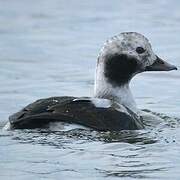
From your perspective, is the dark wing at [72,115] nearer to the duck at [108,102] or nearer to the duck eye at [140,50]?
the duck at [108,102]

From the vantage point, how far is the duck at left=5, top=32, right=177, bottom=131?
35.9 ft

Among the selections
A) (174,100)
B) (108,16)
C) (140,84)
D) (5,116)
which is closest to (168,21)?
(108,16)

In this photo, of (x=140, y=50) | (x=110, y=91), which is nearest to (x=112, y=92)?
(x=110, y=91)

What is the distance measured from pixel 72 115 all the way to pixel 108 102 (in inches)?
29.7

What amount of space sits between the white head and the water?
651 millimetres

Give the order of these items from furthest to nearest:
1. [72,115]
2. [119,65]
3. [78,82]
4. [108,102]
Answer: [78,82] < [119,65] < [108,102] < [72,115]

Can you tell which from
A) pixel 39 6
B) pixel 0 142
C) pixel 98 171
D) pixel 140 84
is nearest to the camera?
pixel 98 171

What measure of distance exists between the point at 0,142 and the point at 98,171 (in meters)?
1.41

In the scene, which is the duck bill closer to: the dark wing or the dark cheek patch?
the dark cheek patch

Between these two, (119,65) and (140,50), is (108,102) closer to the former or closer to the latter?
(119,65)

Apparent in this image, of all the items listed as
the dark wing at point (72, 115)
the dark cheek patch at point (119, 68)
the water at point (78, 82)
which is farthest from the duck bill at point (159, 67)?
the dark wing at point (72, 115)

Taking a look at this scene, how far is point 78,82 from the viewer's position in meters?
15.8

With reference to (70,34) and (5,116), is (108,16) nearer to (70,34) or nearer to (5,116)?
(70,34)

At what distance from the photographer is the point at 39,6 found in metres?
23.5
